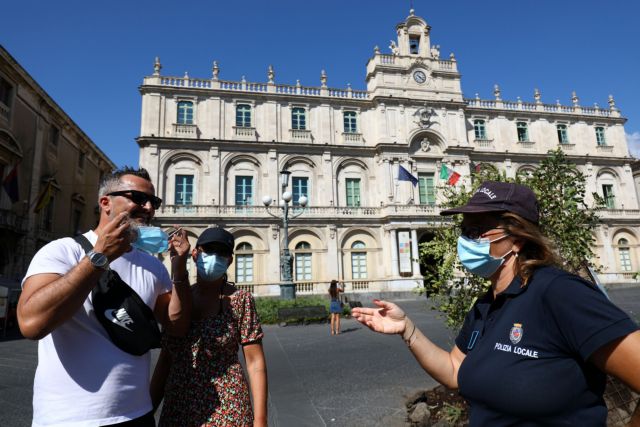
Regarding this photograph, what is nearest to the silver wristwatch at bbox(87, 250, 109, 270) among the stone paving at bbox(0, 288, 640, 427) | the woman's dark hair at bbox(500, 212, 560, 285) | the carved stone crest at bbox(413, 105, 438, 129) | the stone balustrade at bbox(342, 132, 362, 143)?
the woman's dark hair at bbox(500, 212, 560, 285)

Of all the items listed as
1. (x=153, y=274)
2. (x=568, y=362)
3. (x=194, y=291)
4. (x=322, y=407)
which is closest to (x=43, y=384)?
(x=153, y=274)

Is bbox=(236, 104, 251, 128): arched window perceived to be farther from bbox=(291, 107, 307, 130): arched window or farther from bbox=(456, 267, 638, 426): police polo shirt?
bbox=(456, 267, 638, 426): police polo shirt

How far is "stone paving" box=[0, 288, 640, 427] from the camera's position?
4492mm

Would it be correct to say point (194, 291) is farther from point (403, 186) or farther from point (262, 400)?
point (403, 186)

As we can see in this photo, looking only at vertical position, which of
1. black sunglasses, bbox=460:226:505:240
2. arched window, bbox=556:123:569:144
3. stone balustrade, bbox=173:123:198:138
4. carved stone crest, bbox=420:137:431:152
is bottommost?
black sunglasses, bbox=460:226:505:240

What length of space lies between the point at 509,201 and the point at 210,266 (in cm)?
182

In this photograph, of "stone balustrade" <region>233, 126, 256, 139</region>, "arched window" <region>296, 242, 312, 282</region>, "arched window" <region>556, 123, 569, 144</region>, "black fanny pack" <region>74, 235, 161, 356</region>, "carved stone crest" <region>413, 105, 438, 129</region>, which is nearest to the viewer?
"black fanny pack" <region>74, 235, 161, 356</region>

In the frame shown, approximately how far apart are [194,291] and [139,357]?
2.30ft

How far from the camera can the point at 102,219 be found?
222cm

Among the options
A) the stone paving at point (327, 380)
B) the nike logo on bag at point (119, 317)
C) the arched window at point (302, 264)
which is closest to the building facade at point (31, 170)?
the stone paving at point (327, 380)

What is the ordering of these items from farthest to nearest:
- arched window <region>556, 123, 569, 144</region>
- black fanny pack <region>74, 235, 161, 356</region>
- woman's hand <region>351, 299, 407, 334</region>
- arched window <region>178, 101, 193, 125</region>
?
arched window <region>556, 123, 569, 144</region> < arched window <region>178, 101, 193, 125</region> < woman's hand <region>351, 299, 407, 334</region> < black fanny pack <region>74, 235, 161, 356</region>

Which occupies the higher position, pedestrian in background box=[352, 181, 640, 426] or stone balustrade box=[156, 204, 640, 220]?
stone balustrade box=[156, 204, 640, 220]

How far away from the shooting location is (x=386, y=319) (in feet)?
7.13

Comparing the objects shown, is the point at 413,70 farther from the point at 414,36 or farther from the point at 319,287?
the point at 319,287
